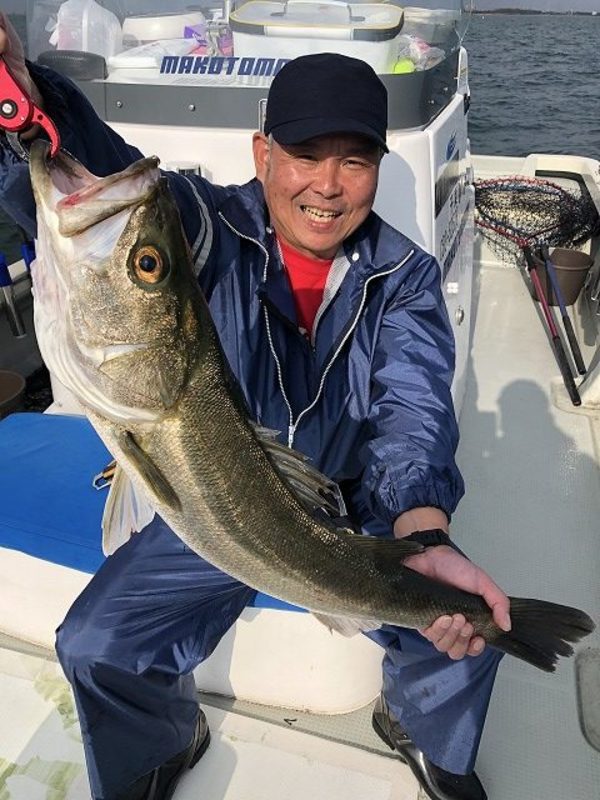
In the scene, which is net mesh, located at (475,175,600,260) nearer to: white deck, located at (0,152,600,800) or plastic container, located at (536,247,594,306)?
plastic container, located at (536,247,594,306)

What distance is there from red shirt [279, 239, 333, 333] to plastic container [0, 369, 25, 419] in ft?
8.61

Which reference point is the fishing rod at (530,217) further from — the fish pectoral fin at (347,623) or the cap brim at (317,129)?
the fish pectoral fin at (347,623)

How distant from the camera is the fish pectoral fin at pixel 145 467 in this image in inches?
62.1

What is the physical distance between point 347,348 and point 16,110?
133 centimetres

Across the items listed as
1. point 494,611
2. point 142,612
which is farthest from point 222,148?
point 494,611

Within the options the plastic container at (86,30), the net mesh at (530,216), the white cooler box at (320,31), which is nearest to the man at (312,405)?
the white cooler box at (320,31)

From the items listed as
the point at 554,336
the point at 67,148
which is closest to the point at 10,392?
the point at 67,148

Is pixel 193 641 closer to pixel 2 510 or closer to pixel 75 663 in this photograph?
pixel 75 663

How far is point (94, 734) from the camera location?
2266 millimetres

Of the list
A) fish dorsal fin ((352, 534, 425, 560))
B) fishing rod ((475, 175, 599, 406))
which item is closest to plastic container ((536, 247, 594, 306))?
fishing rod ((475, 175, 599, 406))

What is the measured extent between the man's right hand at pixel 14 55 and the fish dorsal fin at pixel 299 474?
3.19 feet

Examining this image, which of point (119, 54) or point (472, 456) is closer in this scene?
point (119, 54)

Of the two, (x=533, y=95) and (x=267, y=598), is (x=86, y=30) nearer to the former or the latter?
(x=267, y=598)

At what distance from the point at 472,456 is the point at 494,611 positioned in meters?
2.81
